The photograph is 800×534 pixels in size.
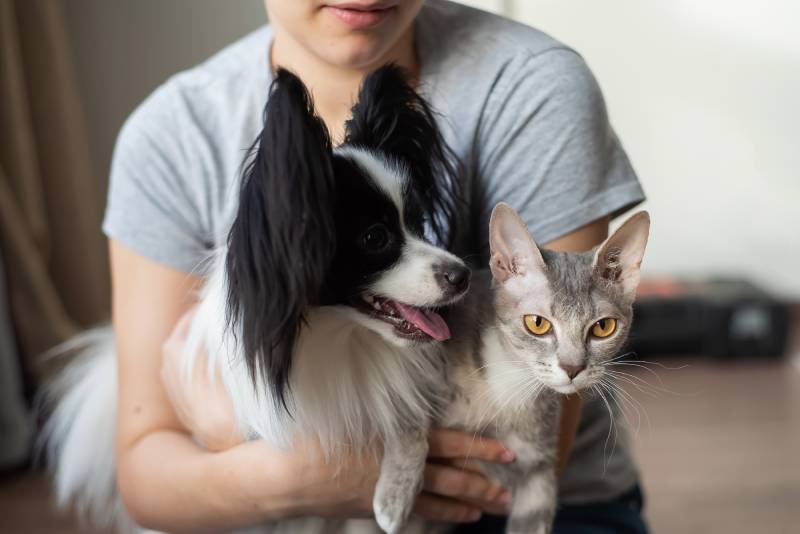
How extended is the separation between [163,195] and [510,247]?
0.76 metres

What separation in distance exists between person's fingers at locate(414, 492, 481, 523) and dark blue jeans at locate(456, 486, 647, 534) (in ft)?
0.54

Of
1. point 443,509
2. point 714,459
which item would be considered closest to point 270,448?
point 443,509

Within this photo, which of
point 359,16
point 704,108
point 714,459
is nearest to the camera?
point 359,16

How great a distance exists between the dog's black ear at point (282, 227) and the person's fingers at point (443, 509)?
1.31ft

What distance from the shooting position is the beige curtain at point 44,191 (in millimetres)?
2953

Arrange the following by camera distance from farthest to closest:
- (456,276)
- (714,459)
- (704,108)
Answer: (704,108)
(714,459)
(456,276)

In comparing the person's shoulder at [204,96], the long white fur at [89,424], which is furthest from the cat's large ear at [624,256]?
the long white fur at [89,424]

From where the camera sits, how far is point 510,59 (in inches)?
60.6

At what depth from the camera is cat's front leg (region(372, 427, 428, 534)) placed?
1.25m

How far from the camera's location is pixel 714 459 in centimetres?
287

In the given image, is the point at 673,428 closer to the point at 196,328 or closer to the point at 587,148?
the point at 587,148

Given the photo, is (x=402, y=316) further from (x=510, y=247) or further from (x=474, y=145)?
(x=474, y=145)

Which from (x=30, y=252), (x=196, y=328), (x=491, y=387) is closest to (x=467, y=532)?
(x=491, y=387)

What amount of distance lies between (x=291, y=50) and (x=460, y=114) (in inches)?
12.9
